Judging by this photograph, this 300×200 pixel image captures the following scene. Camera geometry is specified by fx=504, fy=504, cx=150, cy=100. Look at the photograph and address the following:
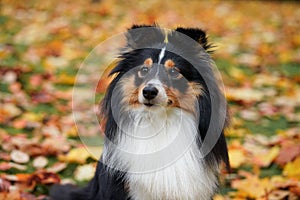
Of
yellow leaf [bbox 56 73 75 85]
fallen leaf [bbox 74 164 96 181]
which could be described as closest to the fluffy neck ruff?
fallen leaf [bbox 74 164 96 181]

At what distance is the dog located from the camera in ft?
9.39

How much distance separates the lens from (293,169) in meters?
3.92

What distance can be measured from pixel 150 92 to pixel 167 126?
290mm

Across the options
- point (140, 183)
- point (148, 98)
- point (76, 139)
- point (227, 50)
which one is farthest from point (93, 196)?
point (227, 50)

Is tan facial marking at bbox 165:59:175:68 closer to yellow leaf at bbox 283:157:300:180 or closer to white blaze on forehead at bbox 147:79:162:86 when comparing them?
white blaze on forehead at bbox 147:79:162:86

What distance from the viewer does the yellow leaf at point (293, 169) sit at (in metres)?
3.89

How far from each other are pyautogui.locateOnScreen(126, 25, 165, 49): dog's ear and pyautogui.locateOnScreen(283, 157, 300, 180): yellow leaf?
5.32ft

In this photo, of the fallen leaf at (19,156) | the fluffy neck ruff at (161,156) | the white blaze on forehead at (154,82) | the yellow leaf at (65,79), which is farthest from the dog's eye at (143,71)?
the yellow leaf at (65,79)

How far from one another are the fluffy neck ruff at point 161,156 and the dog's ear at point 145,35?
1.40ft

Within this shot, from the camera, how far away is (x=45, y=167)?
3.95 m

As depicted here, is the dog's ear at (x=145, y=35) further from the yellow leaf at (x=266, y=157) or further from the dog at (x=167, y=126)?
the yellow leaf at (x=266, y=157)

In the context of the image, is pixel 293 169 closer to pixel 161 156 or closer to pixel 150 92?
pixel 161 156

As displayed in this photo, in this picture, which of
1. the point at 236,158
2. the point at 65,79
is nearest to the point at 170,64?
the point at 236,158

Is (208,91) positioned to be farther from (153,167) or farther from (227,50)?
(227,50)
